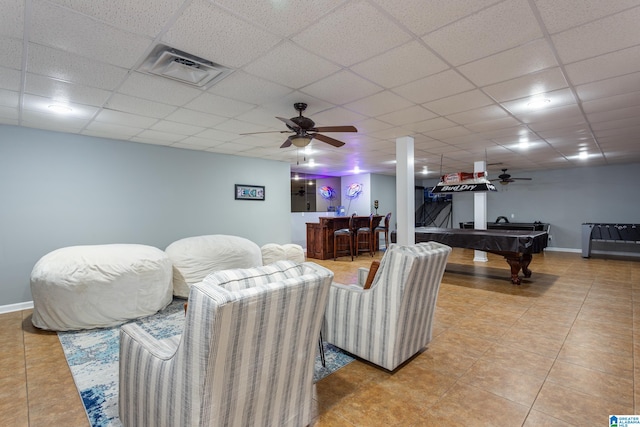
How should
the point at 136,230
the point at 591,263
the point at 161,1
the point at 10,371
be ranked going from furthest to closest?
the point at 591,263 < the point at 136,230 < the point at 10,371 < the point at 161,1

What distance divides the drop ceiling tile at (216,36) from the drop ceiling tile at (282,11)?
0.08 m

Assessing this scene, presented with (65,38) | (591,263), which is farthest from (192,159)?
(591,263)

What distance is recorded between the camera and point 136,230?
550 centimetres

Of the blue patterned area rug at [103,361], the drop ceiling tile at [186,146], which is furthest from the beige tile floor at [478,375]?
the drop ceiling tile at [186,146]

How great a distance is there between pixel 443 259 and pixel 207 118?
3381mm

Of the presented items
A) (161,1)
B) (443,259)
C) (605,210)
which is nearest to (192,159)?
(161,1)

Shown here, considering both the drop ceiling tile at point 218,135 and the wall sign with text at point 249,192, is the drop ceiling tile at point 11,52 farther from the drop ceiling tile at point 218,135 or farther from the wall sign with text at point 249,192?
the wall sign with text at point 249,192

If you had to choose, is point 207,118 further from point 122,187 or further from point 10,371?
point 10,371

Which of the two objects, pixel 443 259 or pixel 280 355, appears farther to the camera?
pixel 443 259

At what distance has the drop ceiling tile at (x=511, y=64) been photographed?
2.47 meters

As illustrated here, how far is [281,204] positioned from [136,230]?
10.8 ft

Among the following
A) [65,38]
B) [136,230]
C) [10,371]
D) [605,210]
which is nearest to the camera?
[65,38]

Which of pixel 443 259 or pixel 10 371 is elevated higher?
pixel 443 259

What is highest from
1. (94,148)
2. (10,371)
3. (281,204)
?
(94,148)
